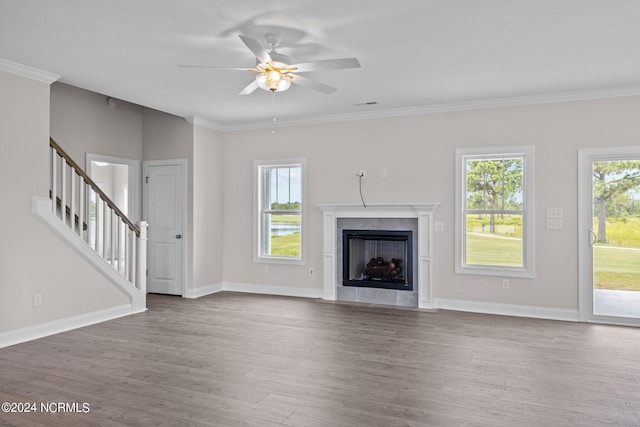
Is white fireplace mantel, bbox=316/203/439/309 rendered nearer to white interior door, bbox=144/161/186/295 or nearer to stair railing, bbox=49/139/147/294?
white interior door, bbox=144/161/186/295

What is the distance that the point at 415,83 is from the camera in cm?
486

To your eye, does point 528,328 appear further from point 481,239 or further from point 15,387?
point 15,387

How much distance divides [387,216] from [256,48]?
3509mm

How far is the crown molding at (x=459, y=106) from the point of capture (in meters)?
5.05

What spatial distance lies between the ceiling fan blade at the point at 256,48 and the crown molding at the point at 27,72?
2.57 metres

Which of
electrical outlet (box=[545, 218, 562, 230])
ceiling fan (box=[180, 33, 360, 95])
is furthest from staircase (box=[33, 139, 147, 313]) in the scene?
electrical outlet (box=[545, 218, 562, 230])

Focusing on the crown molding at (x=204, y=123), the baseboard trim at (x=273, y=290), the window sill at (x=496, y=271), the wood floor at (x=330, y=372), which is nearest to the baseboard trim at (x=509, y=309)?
the wood floor at (x=330, y=372)

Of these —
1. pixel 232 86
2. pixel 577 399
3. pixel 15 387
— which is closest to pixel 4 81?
pixel 232 86

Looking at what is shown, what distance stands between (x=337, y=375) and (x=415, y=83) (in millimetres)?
3157

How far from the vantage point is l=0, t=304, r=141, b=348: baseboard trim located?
4225 millimetres

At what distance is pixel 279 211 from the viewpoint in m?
6.91

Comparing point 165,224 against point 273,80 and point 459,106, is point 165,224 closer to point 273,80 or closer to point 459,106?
point 273,80

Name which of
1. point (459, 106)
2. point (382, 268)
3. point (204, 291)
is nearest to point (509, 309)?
point (382, 268)

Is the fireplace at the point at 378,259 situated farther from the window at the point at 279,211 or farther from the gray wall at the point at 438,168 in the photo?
the window at the point at 279,211
